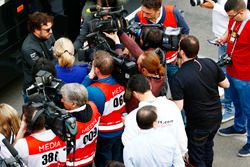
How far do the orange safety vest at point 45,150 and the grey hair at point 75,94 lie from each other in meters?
0.41

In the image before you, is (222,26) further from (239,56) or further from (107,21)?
(107,21)

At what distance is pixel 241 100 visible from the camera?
629 cm

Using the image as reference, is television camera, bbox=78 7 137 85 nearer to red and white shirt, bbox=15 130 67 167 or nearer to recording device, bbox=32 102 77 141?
recording device, bbox=32 102 77 141

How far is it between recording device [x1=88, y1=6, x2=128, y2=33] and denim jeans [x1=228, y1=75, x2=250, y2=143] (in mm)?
1493

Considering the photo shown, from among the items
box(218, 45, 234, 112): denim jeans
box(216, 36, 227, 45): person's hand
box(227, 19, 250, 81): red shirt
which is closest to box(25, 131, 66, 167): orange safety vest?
box(227, 19, 250, 81): red shirt

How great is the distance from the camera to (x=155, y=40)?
228 inches

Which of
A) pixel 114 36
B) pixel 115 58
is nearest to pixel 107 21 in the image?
pixel 114 36

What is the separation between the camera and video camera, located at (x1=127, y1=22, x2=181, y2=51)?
19.0 ft

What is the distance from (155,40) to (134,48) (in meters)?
0.25

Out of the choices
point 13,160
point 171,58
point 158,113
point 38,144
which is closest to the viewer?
point 13,160

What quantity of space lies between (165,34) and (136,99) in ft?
2.63

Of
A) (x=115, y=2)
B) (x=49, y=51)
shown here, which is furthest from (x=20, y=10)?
(x=115, y=2)

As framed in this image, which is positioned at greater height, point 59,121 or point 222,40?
point 59,121

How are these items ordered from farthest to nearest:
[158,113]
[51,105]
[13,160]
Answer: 1. [158,113]
2. [51,105]
3. [13,160]
